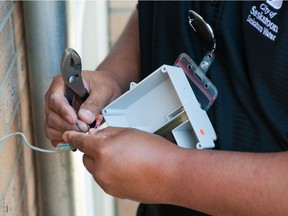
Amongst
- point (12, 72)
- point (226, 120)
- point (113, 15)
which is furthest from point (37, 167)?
point (113, 15)

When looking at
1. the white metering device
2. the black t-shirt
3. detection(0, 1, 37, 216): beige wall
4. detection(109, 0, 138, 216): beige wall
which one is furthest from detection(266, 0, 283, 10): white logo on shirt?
detection(109, 0, 138, 216): beige wall

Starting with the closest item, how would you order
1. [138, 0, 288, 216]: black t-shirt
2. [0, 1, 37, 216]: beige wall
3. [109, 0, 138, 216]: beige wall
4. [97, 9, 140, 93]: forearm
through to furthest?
1. [138, 0, 288, 216]: black t-shirt
2. [0, 1, 37, 216]: beige wall
3. [97, 9, 140, 93]: forearm
4. [109, 0, 138, 216]: beige wall

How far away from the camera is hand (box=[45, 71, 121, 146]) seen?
0.95 metres

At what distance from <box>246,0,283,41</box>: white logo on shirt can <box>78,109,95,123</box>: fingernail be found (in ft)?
1.00

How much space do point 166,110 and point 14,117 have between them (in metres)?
0.35

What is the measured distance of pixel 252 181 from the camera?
776 millimetres

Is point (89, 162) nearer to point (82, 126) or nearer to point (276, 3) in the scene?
point (82, 126)

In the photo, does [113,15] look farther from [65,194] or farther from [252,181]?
[252,181]

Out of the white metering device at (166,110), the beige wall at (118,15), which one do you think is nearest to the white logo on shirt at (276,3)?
the white metering device at (166,110)

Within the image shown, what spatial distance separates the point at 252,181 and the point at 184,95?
209mm

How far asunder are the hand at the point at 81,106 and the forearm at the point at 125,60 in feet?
0.17

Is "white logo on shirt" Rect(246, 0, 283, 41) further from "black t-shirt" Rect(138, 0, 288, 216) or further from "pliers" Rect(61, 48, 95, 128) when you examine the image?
"pliers" Rect(61, 48, 95, 128)

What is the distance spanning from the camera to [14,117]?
1.13 metres

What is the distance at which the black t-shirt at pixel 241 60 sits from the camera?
869 millimetres
